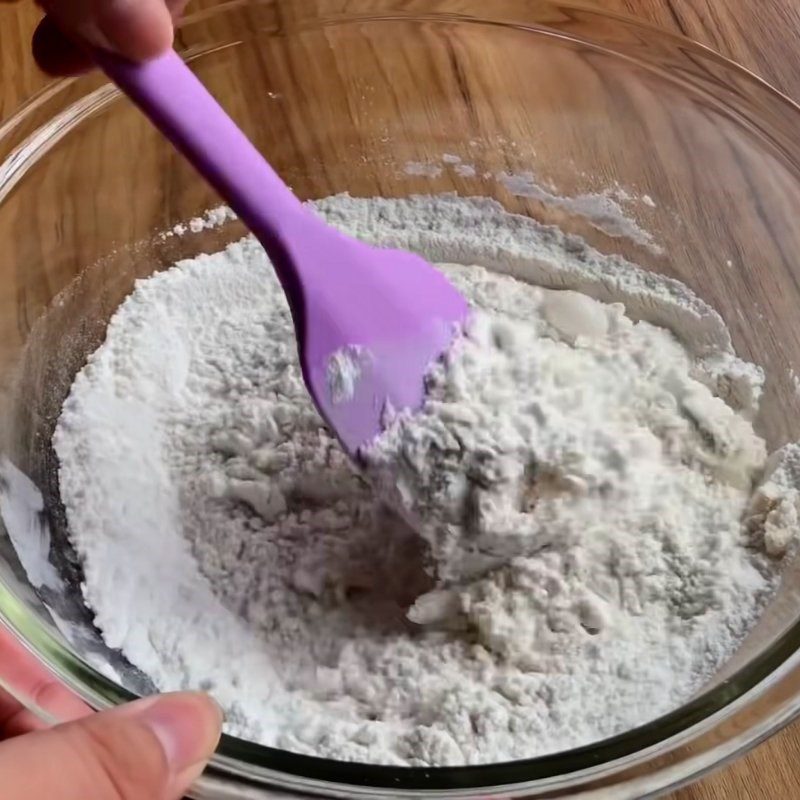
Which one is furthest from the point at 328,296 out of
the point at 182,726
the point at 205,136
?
the point at 182,726

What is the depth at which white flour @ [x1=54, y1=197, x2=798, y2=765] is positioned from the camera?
700 millimetres

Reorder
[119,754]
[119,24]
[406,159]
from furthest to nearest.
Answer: [406,159] → [119,24] → [119,754]

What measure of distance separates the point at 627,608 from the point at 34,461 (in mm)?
523

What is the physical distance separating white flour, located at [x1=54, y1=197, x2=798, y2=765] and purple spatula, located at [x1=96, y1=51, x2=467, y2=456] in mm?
19

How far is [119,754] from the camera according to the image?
19.9 inches

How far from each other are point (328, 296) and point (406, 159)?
1.13 feet

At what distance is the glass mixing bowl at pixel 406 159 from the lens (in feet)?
2.84

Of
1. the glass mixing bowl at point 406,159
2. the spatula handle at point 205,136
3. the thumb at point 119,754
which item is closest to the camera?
the thumb at point 119,754

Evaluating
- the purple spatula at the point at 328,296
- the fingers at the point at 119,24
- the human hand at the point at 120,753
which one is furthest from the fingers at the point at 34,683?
the fingers at the point at 119,24

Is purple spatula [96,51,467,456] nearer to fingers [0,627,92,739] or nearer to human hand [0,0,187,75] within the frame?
human hand [0,0,187,75]

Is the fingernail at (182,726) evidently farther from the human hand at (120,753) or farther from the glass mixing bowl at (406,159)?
the glass mixing bowl at (406,159)

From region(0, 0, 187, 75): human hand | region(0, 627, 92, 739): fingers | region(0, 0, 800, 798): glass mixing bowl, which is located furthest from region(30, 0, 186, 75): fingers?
region(0, 627, 92, 739): fingers

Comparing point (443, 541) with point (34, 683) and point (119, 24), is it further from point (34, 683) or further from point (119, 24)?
point (119, 24)

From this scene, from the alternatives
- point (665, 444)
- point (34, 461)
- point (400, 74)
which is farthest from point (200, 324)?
point (665, 444)
